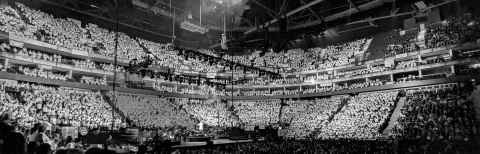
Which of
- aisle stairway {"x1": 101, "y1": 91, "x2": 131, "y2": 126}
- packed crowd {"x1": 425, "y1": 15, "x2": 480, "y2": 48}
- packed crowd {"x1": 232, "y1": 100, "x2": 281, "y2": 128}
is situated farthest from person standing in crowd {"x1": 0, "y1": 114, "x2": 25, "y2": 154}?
packed crowd {"x1": 232, "y1": 100, "x2": 281, "y2": 128}

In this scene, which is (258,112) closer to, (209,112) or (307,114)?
(209,112)

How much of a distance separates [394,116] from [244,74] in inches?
712

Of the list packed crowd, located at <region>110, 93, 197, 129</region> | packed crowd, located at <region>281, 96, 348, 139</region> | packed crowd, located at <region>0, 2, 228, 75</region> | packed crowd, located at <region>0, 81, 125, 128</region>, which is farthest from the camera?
packed crowd, located at <region>281, 96, 348, 139</region>

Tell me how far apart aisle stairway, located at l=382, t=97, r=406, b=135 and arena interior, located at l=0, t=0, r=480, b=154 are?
0.23 meters

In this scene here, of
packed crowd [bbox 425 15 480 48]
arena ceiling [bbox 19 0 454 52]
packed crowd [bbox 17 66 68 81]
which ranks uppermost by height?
arena ceiling [bbox 19 0 454 52]

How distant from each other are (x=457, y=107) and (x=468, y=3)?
818cm

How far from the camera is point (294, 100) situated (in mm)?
48906

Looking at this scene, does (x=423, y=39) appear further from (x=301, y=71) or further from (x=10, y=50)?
(x=10, y=50)

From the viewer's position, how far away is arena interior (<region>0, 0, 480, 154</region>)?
24.3 m

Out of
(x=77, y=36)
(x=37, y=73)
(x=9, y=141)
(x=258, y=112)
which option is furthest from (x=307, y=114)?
(x=9, y=141)

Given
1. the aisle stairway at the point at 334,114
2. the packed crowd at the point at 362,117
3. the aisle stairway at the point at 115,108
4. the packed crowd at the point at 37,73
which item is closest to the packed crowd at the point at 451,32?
the packed crowd at the point at 362,117

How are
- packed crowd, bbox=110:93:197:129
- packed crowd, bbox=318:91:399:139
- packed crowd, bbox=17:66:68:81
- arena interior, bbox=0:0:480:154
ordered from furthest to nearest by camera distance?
1. packed crowd, bbox=110:93:197:129
2. packed crowd, bbox=318:91:399:139
3. packed crowd, bbox=17:66:68:81
4. arena interior, bbox=0:0:480:154

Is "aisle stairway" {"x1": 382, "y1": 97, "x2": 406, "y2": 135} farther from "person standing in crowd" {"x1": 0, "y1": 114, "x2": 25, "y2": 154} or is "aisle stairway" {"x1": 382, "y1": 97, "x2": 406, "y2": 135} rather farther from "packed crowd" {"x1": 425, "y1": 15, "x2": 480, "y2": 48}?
"person standing in crowd" {"x1": 0, "y1": 114, "x2": 25, "y2": 154}

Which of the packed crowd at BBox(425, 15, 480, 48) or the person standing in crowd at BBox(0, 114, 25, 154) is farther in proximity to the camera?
the packed crowd at BBox(425, 15, 480, 48)
